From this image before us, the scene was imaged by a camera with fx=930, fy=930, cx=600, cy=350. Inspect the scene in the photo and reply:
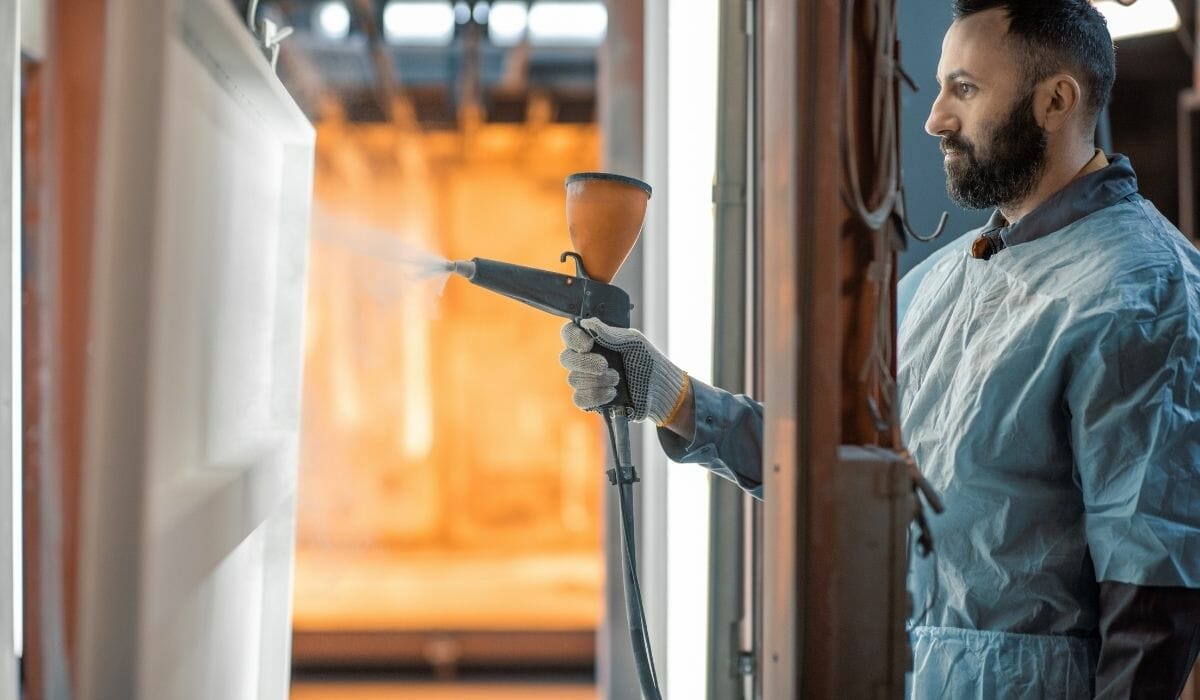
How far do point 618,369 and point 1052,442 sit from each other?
0.53m

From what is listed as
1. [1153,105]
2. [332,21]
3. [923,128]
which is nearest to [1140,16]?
[1153,105]

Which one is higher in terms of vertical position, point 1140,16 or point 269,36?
point 1140,16

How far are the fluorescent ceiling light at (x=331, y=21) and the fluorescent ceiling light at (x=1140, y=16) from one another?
2.84 metres

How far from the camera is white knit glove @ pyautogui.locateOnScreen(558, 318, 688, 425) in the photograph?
3.59 feet

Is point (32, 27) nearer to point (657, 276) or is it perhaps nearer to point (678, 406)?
point (678, 406)

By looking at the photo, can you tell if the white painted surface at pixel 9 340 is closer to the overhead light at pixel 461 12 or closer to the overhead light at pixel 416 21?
the overhead light at pixel 461 12

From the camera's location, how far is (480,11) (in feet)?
11.3

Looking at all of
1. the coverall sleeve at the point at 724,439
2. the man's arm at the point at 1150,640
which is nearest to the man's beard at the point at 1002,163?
the coverall sleeve at the point at 724,439

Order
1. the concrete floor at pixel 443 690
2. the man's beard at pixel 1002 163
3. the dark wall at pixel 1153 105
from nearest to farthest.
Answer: the man's beard at pixel 1002 163 → the dark wall at pixel 1153 105 → the concrete floor at pixel 443 690

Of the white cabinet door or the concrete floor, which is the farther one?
the concrete floor

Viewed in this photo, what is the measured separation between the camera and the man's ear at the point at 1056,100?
1.20 m

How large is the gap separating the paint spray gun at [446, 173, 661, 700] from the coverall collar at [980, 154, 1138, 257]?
0.57 meters

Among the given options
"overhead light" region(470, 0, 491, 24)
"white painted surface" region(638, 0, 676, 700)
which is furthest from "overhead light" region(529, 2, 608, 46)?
"white painted surface" region(638, 0, 676, 700)

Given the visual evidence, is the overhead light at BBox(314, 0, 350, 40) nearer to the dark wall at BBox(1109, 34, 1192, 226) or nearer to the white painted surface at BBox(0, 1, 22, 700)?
the dark wall at BBox(1109, 34, 1192, 226)
